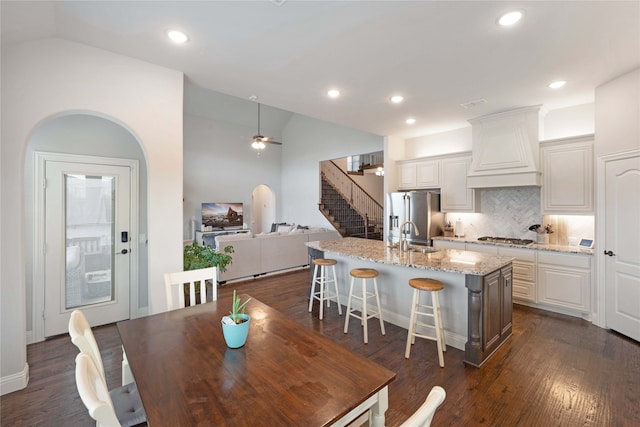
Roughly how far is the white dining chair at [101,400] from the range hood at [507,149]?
16.5ft

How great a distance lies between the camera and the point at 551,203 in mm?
4121

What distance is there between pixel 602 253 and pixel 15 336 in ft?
20.1

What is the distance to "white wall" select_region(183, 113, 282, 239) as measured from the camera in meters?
8.60

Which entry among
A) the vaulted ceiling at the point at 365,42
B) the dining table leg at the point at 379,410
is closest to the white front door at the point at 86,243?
the vaulted ceiling at the point at 365,42

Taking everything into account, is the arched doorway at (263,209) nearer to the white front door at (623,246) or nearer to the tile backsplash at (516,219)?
the tile backsplash at (516,219)

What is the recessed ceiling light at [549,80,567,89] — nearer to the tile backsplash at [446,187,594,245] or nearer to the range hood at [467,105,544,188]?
the range hood at [467,105,544,188]

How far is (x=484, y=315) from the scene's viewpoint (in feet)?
8.78

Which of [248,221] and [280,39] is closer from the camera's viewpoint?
[280,39]

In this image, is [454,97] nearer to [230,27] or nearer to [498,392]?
[230,27]

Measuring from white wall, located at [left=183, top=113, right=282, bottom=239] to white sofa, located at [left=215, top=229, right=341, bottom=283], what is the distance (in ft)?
11.8

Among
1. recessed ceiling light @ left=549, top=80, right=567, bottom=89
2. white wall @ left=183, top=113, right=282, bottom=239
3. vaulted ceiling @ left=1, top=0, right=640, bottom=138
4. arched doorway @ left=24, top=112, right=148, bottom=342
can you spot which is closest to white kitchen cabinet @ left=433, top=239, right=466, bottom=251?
vaulted ceiling @ left=1, top=0, right=640, bottom=138

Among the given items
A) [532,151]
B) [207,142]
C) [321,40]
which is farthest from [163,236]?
[207,142]

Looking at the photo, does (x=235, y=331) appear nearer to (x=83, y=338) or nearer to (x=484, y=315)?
(x=83, y=338)

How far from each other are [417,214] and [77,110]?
4.98 metres
